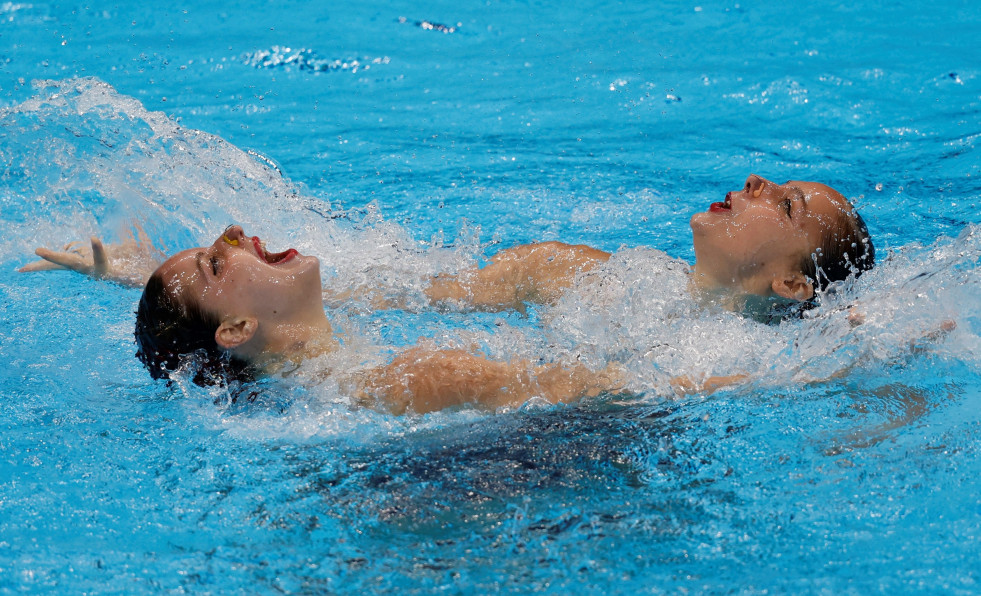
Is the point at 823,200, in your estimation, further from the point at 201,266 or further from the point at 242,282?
the point at 201,266

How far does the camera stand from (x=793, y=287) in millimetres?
3164

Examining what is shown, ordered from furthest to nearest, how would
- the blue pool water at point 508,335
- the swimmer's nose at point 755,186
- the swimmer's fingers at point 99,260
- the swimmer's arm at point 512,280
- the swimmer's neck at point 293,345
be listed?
the swimmer's arm at point 512,280, the swimmer's fingers at point 99,260, the swimmer's nose at point 755,186, the swimmer's neck at point 293,345, the blue pool water at point 508,335

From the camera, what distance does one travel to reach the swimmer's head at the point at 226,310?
9.20ft

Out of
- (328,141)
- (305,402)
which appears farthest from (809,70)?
(305,402)

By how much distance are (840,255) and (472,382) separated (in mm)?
1356

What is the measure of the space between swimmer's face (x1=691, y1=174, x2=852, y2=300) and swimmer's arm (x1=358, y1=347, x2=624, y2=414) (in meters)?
0.65

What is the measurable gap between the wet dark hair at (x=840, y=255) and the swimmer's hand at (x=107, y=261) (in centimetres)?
257

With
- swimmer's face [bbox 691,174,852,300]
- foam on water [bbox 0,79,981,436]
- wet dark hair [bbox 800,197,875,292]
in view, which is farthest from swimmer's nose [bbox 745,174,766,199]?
foam on water [bbox 0,79,981,436]

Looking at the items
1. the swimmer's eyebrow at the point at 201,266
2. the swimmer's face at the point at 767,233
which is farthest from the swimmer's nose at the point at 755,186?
the swimmer's eyebrow at the point at 201,266

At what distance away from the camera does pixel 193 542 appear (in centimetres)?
261

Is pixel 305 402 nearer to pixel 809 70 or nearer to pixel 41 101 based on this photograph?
pixel 41 101

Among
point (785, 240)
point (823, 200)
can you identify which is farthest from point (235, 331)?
point (823, 200)

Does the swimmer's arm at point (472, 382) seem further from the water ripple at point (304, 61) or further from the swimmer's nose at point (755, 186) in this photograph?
the water ripple at point (304, 61)

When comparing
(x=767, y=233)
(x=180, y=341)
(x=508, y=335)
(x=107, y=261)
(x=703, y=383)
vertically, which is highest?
(x=767, y=233)
